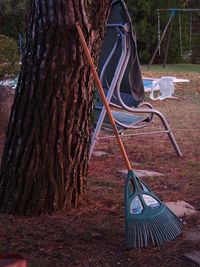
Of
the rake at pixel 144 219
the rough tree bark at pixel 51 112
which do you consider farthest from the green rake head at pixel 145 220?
the rough tree bark at pixel 51 112

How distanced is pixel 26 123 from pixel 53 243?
0.81 m

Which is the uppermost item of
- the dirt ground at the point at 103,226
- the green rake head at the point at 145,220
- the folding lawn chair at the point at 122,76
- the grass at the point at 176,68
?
the folding lawn chair at the point at 122,76

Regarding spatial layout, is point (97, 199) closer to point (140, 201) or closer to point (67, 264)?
point (140, 201)

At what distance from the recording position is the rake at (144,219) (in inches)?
148

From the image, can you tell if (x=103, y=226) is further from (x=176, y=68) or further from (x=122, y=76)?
(x=176, y=68)

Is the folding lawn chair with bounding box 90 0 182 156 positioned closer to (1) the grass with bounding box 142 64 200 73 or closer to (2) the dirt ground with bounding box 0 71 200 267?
(2) the dirt ground with bounding box 0 71 200 267

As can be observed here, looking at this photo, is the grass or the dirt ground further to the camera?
the grass


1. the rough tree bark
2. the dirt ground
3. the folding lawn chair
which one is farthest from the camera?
the folding lawn chair

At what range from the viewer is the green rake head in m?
3.76

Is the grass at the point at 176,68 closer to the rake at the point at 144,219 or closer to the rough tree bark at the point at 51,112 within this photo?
the rough tree bark at the point at 51,112

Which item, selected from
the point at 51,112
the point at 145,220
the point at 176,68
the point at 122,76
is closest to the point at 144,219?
the point at 145,220

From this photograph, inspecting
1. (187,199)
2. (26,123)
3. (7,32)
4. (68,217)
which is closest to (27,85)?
(26,123)

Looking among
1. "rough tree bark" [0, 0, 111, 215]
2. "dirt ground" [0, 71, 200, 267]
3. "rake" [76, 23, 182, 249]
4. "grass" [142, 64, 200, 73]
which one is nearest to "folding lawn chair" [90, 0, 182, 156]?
"dirt ground" [0, 71, 200, 267]

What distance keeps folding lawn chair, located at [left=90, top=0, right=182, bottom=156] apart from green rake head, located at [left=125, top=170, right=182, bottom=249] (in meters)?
2.09
